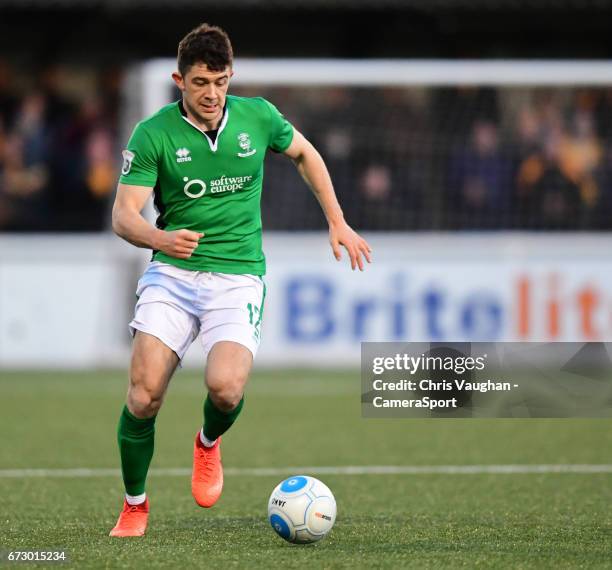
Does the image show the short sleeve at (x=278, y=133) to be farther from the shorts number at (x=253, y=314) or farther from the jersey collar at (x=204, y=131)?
the shorts number at (x=253, y=314)

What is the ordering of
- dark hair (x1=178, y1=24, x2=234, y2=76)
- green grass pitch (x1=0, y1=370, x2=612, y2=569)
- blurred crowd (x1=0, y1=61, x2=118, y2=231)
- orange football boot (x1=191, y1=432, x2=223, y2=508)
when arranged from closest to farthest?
green grass pitch (x1=0, y1=370, x2=612, y2=569), dark hair (x1=178, y1=24, x2=234, y2=76), orange football boot (x1=191, y1=432, x2=223, y2=508), blurred crowd (x1=0, y1=61, x2=118, y2=231)

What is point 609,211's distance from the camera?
13.7 metres

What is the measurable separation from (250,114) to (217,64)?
1.36ft

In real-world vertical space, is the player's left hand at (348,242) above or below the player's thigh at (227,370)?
above

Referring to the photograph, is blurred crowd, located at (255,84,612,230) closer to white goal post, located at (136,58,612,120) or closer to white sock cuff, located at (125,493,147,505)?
white goal post, located at (136,58,612,120)

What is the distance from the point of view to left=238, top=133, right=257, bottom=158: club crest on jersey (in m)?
5.77

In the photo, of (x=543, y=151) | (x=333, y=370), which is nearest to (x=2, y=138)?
(x=333, y=370)

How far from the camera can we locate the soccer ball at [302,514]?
530 centimetres

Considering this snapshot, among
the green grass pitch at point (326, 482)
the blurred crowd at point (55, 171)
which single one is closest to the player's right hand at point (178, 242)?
the green grass pitch at point (326, 482)

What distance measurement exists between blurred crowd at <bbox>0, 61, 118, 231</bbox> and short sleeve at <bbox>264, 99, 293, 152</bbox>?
9.52m

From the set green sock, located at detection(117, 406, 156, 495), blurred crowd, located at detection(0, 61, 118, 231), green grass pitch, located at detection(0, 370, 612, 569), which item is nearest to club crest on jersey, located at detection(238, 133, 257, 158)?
green sock, located at detection(117, 406, 156, 495)

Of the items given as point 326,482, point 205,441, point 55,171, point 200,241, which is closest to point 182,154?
point 200,241

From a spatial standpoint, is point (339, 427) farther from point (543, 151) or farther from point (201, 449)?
point (543, 151)

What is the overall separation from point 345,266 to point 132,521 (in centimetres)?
754
